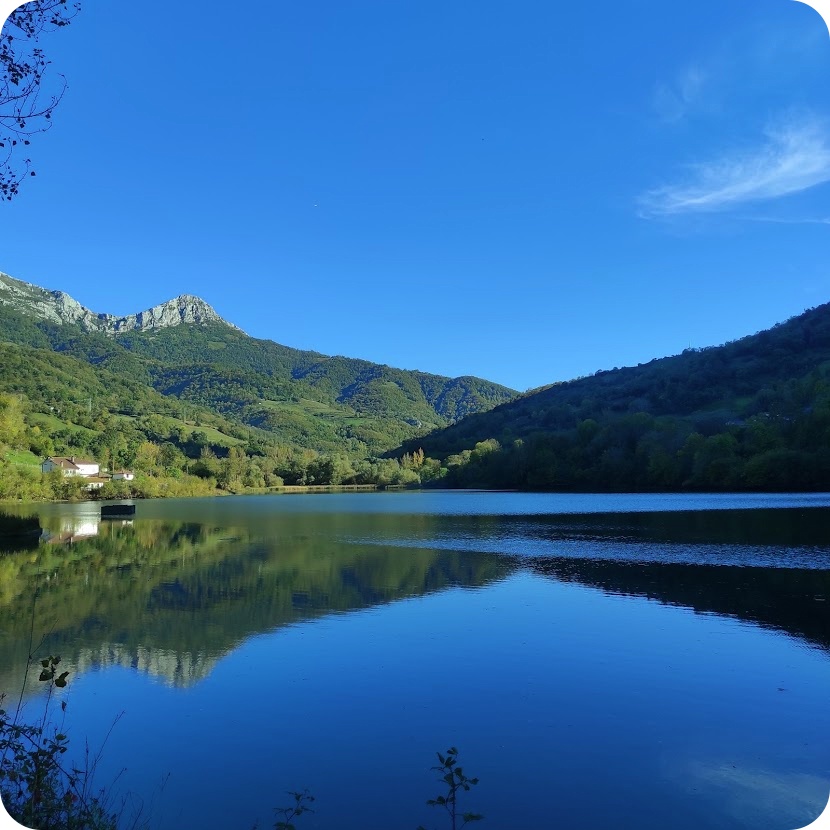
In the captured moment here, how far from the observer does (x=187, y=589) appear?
21703 millimetres

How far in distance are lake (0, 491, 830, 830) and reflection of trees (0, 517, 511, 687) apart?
0.41 ft

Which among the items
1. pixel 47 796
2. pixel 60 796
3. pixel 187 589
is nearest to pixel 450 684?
pixel 60 796

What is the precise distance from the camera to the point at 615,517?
49594mm

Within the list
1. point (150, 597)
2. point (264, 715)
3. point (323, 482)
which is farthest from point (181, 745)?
point (323, 482)

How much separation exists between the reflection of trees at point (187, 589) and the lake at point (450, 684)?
0.41ft

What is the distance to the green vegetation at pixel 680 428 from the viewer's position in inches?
3187

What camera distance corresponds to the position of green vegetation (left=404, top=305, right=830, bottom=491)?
80938mm

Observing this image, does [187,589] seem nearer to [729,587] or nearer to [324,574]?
[324,574]

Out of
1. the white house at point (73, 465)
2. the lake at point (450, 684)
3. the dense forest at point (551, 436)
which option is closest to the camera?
the lake at point (450, 684)

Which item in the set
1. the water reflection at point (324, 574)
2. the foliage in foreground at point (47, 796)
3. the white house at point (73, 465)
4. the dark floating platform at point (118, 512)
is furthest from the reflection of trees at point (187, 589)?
the white house at point (73, 465)

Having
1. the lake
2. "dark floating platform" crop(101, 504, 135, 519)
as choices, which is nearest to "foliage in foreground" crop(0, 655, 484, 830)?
the lake

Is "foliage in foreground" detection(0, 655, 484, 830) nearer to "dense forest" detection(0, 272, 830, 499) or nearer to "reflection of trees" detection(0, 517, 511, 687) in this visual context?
"reflection of trees" detection(0, 517, 511, 687)

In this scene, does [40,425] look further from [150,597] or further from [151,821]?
[151,821]

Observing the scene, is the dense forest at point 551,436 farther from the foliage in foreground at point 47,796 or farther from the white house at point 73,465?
the foliage in foreground at point 47,796
